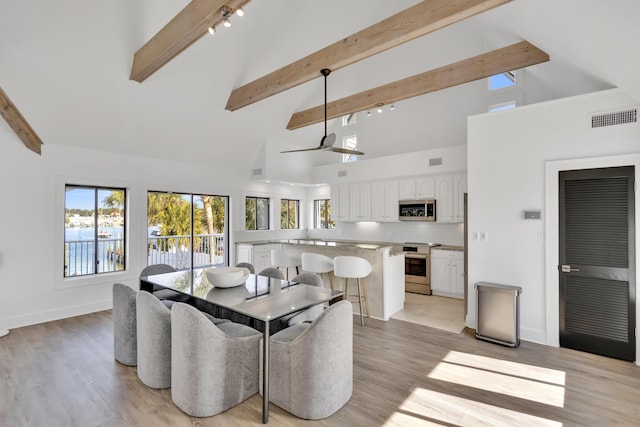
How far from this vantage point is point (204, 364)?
224 cm

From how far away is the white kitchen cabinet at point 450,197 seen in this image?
5742 millimetres

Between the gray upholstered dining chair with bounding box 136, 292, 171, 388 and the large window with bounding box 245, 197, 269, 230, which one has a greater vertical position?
the large window with bounding box 245, 197, 269, 230

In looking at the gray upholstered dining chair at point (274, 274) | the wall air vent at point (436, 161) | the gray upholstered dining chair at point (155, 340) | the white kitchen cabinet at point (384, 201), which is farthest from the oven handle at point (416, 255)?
the gray upholstered dining chair at point (155, 340)

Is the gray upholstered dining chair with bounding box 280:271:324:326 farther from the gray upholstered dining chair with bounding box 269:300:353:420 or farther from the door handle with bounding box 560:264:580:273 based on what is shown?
the door handle with bounding box 560:264:580:273

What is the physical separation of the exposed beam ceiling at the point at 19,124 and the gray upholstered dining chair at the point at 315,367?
4.36m

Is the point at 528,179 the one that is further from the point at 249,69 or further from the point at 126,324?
the point at 126,324

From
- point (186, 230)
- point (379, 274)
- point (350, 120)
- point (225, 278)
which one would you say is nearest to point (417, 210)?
point (379, 274)

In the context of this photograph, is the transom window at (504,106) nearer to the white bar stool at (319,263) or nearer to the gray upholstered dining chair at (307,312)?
the white bar stool at (319,263)

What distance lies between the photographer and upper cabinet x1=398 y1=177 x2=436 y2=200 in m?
6.10

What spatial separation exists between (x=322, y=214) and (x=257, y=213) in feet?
6.08

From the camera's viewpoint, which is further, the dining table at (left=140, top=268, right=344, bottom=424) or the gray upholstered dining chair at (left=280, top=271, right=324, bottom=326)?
the gray upholstered dining chair at (left=280, top=271, right=324, bottom=326)

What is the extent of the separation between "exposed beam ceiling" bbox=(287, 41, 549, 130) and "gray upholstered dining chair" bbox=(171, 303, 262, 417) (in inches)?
161

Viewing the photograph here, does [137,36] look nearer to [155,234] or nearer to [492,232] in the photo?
[155,234]

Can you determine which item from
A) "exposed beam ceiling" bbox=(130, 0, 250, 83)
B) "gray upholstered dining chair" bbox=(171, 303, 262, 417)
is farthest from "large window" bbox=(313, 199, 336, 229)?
"gray upholstered dining chair" bbox=(171, 303, 262, 417)
